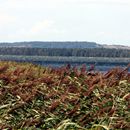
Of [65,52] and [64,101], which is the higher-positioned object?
[64,101]

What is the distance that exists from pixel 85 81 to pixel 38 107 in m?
2.01

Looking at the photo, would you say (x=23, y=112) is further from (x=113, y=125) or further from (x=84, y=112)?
(x=113, y=125)

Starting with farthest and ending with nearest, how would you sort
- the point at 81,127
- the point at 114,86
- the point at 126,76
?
the point at 126,76, the point at 114,86, the point at 81,127

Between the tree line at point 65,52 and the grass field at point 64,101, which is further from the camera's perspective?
the tree line at point 65,52

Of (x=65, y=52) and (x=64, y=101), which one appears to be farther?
(x=65, y=52)

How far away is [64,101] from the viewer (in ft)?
37.7

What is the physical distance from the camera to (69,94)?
12055mm

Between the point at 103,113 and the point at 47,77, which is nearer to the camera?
the point at 103,113

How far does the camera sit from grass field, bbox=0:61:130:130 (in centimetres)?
1043

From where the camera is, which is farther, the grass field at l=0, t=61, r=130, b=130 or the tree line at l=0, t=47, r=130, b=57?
the tree line at l=0, t=47, r=130, b=57

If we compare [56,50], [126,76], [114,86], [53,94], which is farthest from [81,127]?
[56,50]

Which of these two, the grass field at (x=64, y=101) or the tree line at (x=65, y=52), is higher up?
the grass field at (x=64, y=101)

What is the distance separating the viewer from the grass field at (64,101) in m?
10.4

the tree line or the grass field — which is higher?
the grass field
